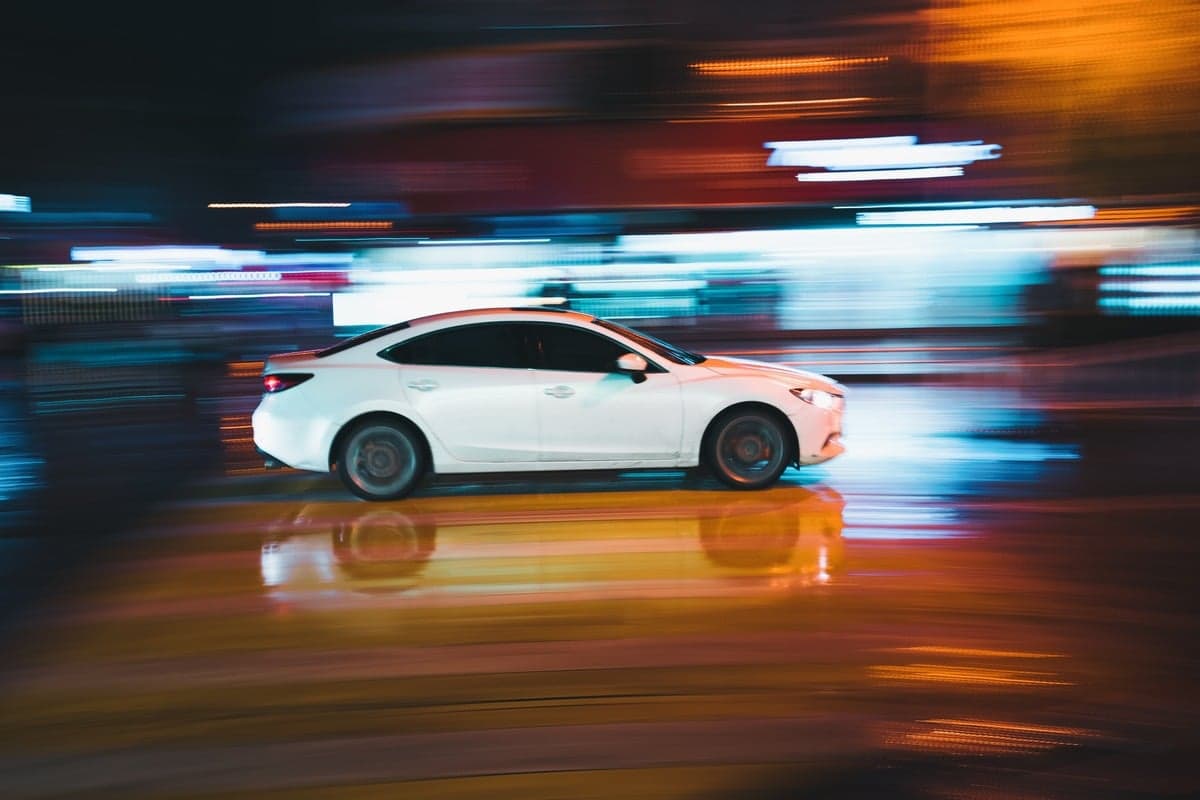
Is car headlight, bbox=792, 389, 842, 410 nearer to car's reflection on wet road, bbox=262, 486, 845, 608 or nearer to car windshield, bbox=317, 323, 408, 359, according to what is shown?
car's reflection on wet road, bbox=262, 486, 845, 608

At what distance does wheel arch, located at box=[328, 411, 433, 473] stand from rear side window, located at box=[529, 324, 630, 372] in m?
1.09

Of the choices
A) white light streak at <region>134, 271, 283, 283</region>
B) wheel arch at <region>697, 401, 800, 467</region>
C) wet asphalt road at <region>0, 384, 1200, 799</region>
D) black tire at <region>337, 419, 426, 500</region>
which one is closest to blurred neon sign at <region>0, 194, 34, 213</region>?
white light streak at <region>134, 271, 283, 283</region>

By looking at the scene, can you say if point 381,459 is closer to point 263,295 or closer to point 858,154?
point 858,154

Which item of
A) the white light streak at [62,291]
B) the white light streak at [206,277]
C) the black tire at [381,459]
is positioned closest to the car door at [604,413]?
the black tire at [381,459]

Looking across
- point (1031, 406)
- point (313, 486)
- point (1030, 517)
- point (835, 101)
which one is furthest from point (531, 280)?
point (1030, 517)

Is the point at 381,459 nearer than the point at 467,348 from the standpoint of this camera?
Yes

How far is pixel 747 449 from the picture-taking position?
8.25 metres

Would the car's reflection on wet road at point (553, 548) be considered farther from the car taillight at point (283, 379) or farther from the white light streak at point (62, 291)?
the white light streak at point (62, 291)

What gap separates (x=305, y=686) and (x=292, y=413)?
3921 mm

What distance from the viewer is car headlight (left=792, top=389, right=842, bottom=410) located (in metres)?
8.26

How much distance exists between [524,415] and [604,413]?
62 centimetres

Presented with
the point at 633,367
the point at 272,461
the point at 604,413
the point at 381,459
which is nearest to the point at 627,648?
the point at 604,413

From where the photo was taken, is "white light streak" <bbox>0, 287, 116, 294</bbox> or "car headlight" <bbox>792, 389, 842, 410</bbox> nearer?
"car headlight" <bbox>792, 389, 842, 410</bbox>

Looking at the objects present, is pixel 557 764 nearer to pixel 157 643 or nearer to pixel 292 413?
pixel 157 643
